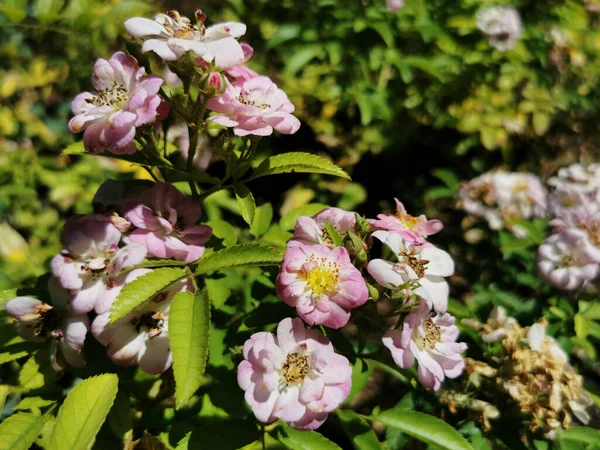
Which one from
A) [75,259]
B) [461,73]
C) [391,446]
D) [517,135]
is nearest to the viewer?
[75,259]

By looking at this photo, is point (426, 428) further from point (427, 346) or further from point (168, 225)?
point (168, 225)

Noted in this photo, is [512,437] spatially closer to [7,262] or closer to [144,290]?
[144,290]

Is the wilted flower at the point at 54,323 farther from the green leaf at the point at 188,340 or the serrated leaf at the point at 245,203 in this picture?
the serrated leaf at the point at 245,203

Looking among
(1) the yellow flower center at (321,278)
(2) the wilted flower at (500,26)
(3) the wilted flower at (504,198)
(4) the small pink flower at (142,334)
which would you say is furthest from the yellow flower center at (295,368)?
(2) the wilted flower at (500,26)

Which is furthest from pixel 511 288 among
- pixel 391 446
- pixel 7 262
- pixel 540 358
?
pixel 7 262

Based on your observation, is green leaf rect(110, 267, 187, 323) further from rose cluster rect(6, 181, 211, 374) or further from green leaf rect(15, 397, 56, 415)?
green leaf rect(15, 397, 56, 415)

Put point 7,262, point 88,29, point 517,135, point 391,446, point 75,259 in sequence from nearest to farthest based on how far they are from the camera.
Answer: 1. point 75,259
2. point 391,446
3. point 7,262
4. point 88,29
5. point 517,135

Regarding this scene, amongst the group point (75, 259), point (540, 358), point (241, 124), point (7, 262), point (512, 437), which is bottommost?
point (7, 262)
